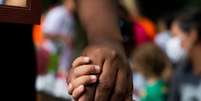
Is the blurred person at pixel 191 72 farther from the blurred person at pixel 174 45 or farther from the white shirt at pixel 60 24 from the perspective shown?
the white shirt at pixel 60 24

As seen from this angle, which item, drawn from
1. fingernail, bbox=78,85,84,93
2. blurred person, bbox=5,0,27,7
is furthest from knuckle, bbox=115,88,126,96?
blurred person, bbox=5,0,27,7

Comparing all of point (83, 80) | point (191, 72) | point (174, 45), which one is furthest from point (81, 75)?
point (174, 45)

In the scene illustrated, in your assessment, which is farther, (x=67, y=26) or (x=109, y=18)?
(x=67, y=26)

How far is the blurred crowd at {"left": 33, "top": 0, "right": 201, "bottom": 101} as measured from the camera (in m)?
5.28

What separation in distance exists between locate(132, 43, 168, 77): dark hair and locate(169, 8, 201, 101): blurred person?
0.13 meters

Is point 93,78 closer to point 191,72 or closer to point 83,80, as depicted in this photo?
point 83,80

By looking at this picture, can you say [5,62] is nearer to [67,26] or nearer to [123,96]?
[123,96]

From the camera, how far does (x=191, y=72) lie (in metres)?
5.39

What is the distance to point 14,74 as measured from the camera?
2.13 meters

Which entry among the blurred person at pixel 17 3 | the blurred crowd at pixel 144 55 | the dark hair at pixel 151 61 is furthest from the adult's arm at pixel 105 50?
the dark hair at pixel 151 61

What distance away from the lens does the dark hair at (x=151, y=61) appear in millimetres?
5547

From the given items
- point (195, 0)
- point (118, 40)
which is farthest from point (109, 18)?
point (195, 0)

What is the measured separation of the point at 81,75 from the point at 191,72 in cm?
374

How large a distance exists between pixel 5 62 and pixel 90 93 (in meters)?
0.45
